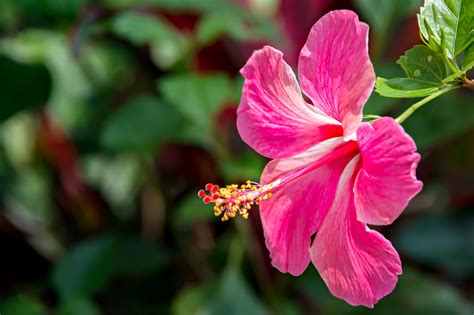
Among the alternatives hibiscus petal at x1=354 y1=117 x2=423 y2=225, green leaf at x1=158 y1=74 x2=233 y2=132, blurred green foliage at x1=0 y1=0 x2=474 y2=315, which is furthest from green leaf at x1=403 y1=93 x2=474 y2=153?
hibiscus petal at x1=354 y1=117 x2=423 y2=225

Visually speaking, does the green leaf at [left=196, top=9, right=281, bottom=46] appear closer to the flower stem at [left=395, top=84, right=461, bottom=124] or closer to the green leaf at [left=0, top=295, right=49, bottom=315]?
the green leaf at [left=0, top=295, right=49, bottom=315]

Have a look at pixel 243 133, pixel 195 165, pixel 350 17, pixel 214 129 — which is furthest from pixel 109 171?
pixel 350 17

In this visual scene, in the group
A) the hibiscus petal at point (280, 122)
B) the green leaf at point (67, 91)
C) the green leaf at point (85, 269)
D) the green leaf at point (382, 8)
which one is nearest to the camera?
the hibiscus petal at point (280, 122)

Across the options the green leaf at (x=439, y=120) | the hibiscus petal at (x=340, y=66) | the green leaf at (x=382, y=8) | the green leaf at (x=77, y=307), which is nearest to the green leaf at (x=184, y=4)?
the green leaf at (x=382, y=8)

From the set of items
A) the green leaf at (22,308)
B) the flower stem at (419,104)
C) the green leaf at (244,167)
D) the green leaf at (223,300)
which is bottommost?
the green leaf at (223,300)

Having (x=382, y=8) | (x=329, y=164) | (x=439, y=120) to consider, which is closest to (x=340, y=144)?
(x=329, y=164)

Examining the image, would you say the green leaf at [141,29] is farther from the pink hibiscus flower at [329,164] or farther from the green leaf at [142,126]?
the pink hibiscus flower at [329,164]
